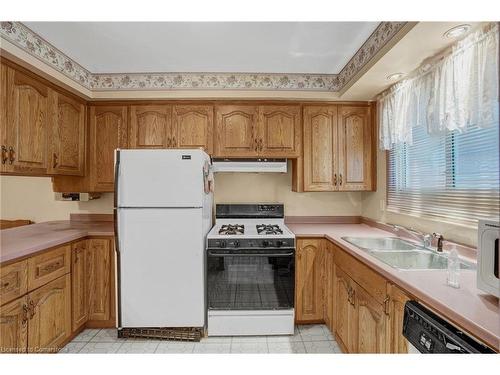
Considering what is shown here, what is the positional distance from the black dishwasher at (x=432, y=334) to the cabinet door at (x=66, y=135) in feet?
8.59

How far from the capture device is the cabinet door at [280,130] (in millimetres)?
2660

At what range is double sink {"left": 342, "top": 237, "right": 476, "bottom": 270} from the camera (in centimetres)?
161

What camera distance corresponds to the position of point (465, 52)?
149 centimetres

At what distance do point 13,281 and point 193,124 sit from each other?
1763mm

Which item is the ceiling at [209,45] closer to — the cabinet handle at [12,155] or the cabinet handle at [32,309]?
the cabinet handle at [12,155]

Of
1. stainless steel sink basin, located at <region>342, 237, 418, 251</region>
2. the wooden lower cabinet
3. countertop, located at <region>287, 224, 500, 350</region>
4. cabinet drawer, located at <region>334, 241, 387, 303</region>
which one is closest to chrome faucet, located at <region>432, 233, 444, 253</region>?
stainless steel sink basin, located at <region>342, 237, 418, 251</region>

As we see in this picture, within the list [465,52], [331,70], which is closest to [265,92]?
[331,70]

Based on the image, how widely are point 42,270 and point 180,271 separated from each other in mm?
908

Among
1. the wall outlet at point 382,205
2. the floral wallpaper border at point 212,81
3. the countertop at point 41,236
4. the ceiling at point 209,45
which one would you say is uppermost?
the ceiling at point 209,45

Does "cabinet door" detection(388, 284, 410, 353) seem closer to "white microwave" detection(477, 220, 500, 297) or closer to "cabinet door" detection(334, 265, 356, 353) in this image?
"white microwave" detection(477, 220, 500, 297)

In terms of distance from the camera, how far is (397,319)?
129cm

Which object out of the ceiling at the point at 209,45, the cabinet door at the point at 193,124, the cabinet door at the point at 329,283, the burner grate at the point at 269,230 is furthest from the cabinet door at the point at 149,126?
the cabinet door at the point at 329,283

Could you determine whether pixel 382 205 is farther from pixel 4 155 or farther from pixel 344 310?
pixel 4 155
